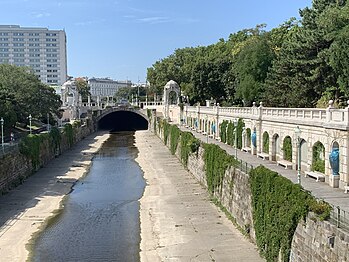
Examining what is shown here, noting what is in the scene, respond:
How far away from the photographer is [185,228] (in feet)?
111

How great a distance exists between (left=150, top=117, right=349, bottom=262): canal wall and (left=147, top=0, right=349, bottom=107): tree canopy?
58.9ft

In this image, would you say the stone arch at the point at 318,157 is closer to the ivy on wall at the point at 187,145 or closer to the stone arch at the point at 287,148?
the stone arch at the point at 287,148

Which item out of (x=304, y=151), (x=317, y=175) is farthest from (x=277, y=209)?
(x=304, y=151)

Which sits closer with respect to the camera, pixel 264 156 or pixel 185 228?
pixel 185 228

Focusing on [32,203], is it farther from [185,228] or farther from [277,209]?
[277,209]

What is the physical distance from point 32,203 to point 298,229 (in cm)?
2794

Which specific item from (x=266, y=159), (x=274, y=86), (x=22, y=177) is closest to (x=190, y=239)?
(x=266, y=159)

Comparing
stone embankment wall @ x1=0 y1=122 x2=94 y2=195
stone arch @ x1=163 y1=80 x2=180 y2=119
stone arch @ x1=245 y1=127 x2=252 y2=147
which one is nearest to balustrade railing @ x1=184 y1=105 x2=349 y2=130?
stone arch @ x1=245 y1=127 x2=252 y2=147

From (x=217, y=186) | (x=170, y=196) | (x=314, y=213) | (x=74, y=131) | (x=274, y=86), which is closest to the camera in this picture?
(x=314, y=213)

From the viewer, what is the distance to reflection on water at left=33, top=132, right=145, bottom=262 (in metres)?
30.0

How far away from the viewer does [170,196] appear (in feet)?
148

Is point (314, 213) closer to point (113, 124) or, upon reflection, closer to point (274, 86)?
point (274, 86)

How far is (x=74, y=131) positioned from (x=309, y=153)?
72316 mm

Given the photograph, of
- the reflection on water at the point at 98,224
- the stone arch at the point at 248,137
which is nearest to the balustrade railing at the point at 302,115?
the stone arch at the point at 248,137
